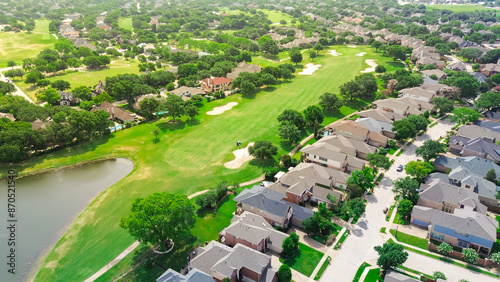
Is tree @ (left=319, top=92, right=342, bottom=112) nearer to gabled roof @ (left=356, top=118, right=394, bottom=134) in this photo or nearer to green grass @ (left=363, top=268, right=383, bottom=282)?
gabled roof @ (left=356, top=118, right=394, bottom=134)

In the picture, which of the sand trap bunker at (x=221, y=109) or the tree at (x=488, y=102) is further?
the sand trap bunker at (x=221, y=109)

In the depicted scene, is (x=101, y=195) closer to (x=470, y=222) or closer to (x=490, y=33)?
(x=470, y=222)

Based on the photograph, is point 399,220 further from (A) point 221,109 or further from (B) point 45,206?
(B) point 45,206

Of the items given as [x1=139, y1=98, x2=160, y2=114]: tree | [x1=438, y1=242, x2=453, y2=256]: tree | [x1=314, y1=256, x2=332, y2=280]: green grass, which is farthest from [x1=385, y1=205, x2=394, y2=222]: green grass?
[x1=139, y1=98, x2=160, y2=114]: tree

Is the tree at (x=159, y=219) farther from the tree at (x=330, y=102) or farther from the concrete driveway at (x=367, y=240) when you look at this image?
the tree at (x=330, y=102)

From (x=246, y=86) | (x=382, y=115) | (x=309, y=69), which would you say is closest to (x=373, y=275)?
(x=382, y=115)

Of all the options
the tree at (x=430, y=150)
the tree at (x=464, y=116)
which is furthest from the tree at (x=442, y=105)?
the tree at (x=430, y=150)
